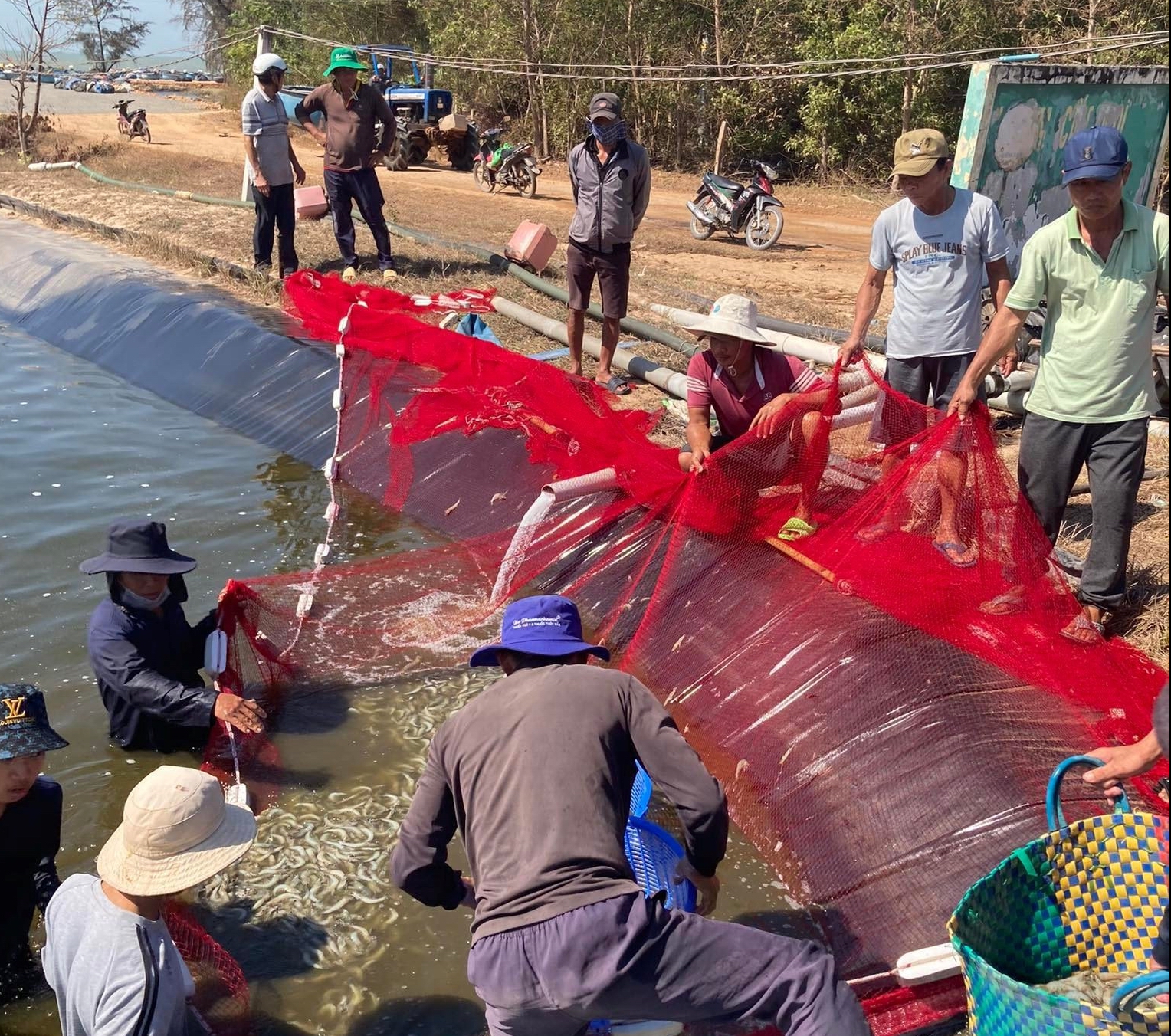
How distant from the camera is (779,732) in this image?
13.8 ft

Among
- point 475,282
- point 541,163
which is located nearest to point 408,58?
point 541,163

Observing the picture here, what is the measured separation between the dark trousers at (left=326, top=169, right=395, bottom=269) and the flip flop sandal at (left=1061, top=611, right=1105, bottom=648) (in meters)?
7.79

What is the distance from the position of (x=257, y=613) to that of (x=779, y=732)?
228 cm

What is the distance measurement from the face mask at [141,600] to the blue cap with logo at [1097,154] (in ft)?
12.2

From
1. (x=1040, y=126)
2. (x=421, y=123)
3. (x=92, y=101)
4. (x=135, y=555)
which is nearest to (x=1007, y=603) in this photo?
(x=135, y=555)

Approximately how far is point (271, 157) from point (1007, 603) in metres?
7.97

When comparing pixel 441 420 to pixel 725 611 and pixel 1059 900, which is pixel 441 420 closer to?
pixel 725 611

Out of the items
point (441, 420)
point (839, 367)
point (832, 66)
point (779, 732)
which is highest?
point (832, 66)

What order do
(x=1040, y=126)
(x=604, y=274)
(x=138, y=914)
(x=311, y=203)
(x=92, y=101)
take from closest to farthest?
(x=138, y=914) < (x=604, y=274) < (x=1040, y=126) < (x=311, y=203) < (x=92, y=101)

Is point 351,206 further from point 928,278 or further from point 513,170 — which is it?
point 513,170

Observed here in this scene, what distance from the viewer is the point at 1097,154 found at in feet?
12.7

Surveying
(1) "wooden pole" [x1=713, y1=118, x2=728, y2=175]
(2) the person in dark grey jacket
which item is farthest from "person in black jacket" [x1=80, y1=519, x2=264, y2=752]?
(1) "wooden pole" [x1=713, y1=118, x2=728, y2=175]

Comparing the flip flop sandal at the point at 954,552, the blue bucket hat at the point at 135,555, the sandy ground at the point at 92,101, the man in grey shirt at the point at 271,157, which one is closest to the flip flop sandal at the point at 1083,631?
the flip flop sandal at the point at 954,552

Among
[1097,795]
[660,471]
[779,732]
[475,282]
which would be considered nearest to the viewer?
[1097,795]
